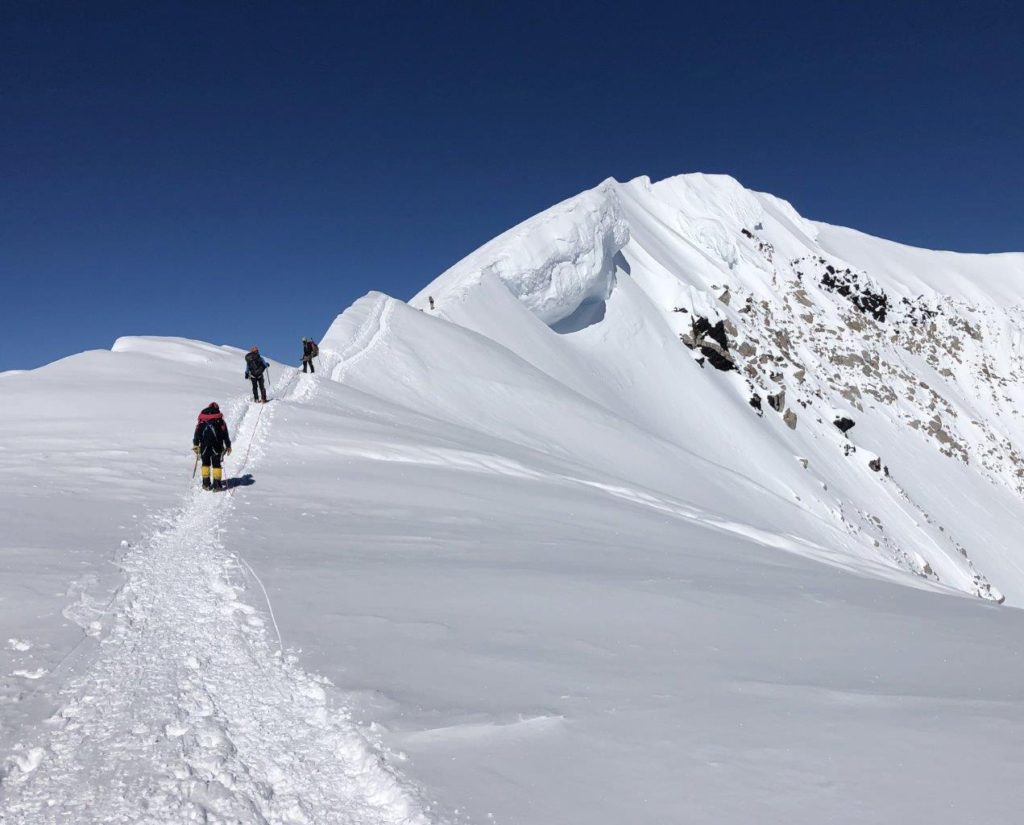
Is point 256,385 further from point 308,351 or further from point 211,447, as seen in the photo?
point 211,447

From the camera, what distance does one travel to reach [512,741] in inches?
127

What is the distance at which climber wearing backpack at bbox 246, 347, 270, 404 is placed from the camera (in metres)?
15.6

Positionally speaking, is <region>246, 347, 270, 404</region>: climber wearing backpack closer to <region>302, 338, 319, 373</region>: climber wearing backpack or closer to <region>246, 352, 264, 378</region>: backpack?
<region>246, 352, 264, 378</region>: backpack

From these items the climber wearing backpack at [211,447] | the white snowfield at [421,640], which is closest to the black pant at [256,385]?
the white snowfield at [421,640]

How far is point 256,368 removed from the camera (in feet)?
51.5

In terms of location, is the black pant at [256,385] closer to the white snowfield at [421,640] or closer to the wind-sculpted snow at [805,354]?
the white snowfield at [421,640]

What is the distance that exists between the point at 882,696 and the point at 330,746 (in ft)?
10.4

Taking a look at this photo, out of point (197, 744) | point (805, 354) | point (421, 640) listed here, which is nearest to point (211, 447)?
point (421, 640)

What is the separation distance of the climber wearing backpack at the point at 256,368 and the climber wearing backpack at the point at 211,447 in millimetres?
5915

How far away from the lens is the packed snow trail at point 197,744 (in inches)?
105

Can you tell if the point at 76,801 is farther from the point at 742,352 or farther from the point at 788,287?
the point at 788,287

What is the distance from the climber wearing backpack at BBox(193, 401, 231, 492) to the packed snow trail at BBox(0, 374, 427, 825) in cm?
469

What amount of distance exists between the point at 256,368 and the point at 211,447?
679 cm

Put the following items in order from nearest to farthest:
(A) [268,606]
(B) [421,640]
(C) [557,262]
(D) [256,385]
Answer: (B) [421,640] < (A) [268,606] < (D) [256,385] < (C) [557,262]
